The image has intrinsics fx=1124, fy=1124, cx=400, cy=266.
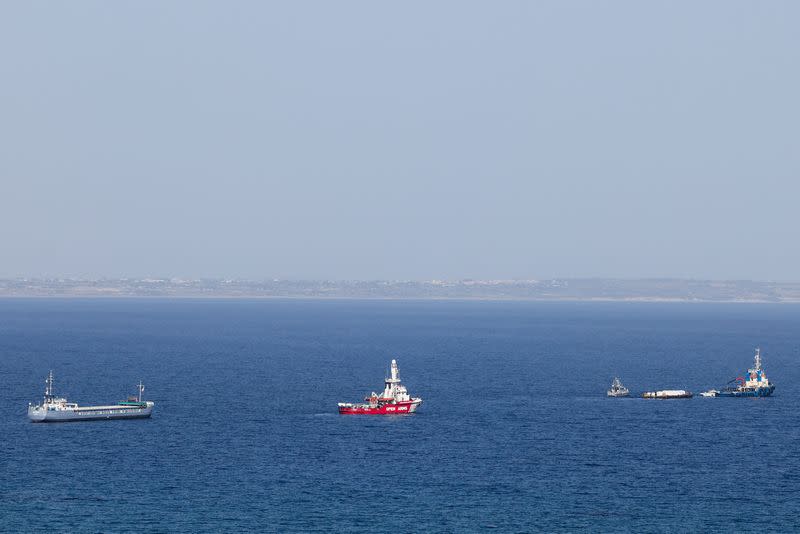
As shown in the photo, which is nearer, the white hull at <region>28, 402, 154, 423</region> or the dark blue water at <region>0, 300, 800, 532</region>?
the dark blue water at <region>0, 300, 800, 532</region>

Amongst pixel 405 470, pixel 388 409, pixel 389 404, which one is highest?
pixel 389 404

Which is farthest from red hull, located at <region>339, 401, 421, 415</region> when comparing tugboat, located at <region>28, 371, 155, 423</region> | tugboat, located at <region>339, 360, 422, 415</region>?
tugboat, located at <region>28, 371, 155, 423</region>

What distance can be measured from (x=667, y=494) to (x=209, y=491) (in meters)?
47.6

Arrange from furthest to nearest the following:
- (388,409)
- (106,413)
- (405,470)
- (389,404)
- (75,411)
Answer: (389,404), (388,409), (106,413), (75,411), (405,470)

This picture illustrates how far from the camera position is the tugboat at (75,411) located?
164 meters

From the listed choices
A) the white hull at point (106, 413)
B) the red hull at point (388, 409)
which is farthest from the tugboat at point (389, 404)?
the white hull at point (106, 413)

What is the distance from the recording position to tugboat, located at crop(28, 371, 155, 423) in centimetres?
16400

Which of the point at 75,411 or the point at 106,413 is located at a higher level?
the point at 75,411

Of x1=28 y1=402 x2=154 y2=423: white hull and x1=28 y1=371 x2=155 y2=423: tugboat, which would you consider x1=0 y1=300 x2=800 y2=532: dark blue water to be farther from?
x1=28 y1=402 x2=154 y2=423: white hull

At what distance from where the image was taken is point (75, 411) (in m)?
168

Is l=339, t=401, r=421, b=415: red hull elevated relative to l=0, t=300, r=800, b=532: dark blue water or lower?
elevated

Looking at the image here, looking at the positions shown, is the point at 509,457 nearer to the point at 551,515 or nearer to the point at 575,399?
the point at 551,515

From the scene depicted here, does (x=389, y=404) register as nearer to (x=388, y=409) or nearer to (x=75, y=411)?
(x=388, y=409)

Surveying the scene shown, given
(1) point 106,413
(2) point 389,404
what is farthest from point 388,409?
(1) point 106,413
